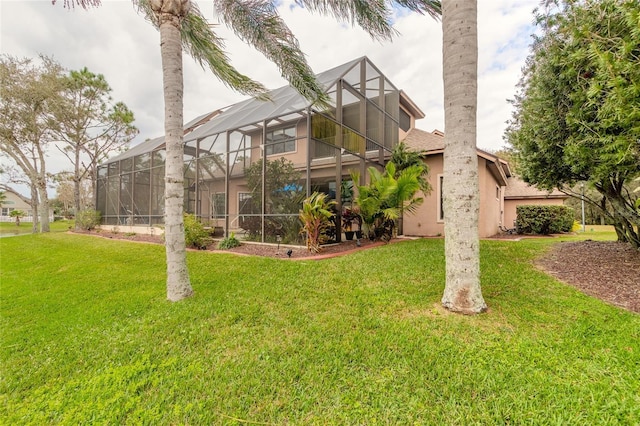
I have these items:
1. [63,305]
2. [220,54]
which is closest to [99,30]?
[220,54]

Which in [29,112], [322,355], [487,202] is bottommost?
[322,355]

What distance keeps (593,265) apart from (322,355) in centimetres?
578

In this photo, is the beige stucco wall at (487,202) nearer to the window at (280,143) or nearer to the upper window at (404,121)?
the upper window at (404,121)

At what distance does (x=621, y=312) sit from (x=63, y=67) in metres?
26.8

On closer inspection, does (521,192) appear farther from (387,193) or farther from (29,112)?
(29,112)

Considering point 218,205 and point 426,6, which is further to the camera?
point 218,205

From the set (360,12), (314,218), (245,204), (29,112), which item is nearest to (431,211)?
(314,218)

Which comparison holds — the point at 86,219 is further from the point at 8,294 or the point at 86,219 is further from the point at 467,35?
the point at 467,35

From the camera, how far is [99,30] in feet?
26.8

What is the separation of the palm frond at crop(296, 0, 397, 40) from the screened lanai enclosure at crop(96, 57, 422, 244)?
2.41 m

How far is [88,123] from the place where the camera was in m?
18.8

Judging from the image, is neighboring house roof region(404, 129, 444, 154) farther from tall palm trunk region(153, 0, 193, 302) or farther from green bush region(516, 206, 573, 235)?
tall palm trunk region(153, 0, 193, 302)

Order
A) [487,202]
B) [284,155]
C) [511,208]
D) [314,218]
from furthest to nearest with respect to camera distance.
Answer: [511,208] → [487,202] → [284,155] → [314,218]

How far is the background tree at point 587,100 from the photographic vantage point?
11.4 feet
